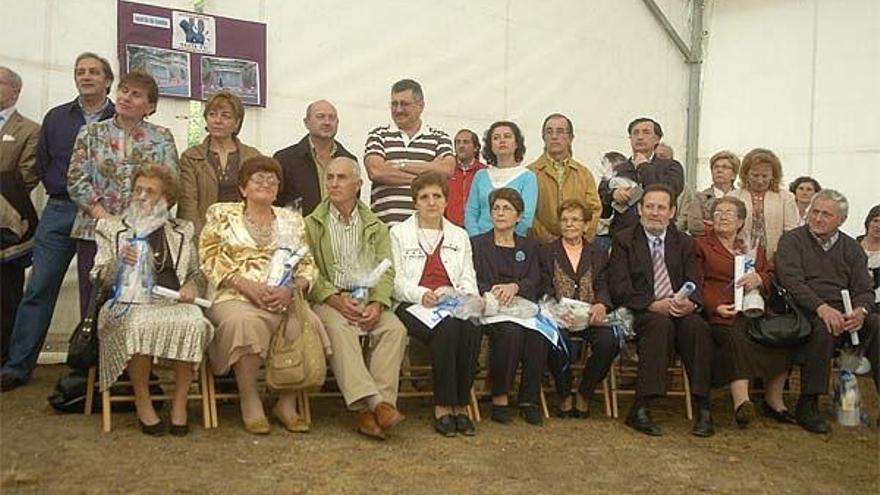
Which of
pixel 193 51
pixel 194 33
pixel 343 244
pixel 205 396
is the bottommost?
pixel 205 396

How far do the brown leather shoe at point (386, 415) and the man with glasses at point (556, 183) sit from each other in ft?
5.20

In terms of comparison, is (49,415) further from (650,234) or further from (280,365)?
(650,234)

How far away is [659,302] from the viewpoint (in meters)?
4.32

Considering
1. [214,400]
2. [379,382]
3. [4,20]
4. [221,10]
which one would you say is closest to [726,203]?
[379,382]

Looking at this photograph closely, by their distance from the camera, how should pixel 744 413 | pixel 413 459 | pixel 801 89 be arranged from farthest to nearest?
pixel 801 89, pixel 744 413, pixel 413 459

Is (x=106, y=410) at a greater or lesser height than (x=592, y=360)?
lesser

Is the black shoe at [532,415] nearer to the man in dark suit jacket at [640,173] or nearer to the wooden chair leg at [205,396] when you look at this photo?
the man in dark suit jacket at [640,173]

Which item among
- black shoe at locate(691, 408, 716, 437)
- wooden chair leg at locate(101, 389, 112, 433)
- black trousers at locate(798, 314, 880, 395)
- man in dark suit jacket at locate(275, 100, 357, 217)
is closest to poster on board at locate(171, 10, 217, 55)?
man in dark suit jacket at locate(275, 100, 357, 217)

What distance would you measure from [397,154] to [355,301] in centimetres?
105

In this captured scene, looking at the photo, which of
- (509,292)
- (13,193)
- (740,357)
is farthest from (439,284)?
(13,193)

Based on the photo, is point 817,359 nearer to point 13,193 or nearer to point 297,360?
point 297,360

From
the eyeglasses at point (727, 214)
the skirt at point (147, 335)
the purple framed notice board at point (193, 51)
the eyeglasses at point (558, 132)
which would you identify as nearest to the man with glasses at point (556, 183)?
the eyeglasses at point (558, 132)

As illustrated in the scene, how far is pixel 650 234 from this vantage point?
14.8 feet

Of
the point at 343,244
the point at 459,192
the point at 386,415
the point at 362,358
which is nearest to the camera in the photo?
the point at 386,415
